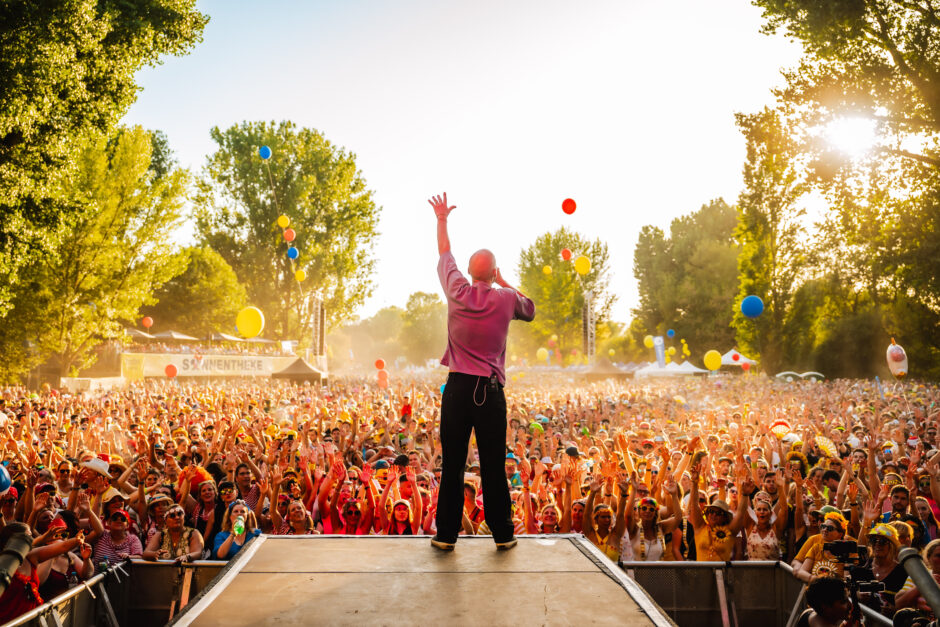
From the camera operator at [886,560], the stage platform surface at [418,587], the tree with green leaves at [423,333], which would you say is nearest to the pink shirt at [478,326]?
the stage platform surface at [418,587]

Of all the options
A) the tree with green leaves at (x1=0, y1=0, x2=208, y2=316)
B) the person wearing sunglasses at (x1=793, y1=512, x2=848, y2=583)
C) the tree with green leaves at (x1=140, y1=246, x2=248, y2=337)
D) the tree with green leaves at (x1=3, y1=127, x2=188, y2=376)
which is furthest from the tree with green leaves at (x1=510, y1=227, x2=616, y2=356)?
the person wearing sunglasses at (x1=793, y1=512, x2=848, y2=583)

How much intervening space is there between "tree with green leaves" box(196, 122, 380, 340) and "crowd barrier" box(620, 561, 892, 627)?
38591mm

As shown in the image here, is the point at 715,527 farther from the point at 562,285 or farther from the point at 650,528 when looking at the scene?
the point at 562,285

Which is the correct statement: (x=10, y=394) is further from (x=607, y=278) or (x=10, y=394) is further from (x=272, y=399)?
(x=607, y=278)

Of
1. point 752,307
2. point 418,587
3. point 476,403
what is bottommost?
point 418,587

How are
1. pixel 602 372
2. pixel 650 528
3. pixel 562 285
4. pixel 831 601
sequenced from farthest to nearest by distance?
1. pixel 562 285
2. pixel 602 372
3. pixel 650 528
4. pixel 831 601

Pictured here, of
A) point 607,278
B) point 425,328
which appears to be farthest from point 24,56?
point 425,328

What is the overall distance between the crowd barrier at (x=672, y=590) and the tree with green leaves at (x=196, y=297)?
45135 mm

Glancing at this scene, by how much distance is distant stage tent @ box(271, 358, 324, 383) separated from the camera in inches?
1062

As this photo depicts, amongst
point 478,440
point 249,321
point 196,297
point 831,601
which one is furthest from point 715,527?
point 196,297

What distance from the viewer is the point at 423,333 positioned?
102750mm

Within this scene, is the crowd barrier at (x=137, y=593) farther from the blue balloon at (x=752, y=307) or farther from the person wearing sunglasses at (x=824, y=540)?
the blue balloon at (x=752, y=307)

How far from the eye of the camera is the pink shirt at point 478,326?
12.4ft

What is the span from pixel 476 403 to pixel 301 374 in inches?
970
